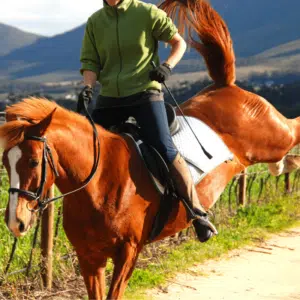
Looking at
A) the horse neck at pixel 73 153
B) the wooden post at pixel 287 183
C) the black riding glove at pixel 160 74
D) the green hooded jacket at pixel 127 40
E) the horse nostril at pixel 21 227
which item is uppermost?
the green hooded jacket at pixel 127 40

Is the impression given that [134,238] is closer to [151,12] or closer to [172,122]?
[172,122]

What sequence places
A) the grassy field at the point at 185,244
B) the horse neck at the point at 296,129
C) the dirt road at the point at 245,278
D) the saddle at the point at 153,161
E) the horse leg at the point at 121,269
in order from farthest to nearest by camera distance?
the horse neck at the point at 296,129, the dirt road at the point at 245,278, the grassy field at the point at 185,244, the saddle at the point at 153,161, the horse leg at the point at 121,269

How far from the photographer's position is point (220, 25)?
7230 millimetres

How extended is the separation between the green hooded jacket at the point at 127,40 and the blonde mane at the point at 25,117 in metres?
0.55

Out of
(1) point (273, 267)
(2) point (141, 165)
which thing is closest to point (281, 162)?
(1) point (273, 267)

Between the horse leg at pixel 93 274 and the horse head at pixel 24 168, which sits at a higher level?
the horse head at pixel 24 168

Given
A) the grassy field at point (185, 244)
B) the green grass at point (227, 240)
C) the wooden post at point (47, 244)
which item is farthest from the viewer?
the green grass at point (227, 240)

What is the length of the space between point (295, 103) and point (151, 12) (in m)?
60.6

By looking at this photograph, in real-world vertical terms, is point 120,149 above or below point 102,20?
below

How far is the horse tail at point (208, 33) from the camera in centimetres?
704

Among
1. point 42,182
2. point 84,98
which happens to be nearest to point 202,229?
point 84,98

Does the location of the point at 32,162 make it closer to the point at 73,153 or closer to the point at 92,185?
the point at 73,153

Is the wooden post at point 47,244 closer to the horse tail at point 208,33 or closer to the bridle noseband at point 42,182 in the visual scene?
the bridle noseband at point 42,182

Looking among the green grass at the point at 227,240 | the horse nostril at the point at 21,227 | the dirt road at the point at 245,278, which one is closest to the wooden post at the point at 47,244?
the green grass at the point at 227,240
